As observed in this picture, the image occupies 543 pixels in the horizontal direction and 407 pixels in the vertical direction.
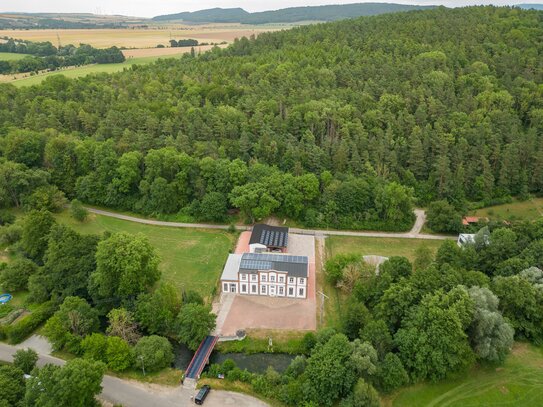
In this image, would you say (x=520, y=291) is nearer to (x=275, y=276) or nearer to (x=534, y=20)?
(x=275, y=276)

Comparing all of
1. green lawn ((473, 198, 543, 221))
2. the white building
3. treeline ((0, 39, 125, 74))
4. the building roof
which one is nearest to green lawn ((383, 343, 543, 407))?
the white building

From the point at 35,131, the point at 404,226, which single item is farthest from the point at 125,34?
the point at 404,226

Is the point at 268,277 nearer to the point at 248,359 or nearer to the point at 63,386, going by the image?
the point at 248,359

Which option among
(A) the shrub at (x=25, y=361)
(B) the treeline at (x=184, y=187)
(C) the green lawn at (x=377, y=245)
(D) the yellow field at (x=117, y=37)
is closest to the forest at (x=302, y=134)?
(B) the treeline at (x=184, y=187)

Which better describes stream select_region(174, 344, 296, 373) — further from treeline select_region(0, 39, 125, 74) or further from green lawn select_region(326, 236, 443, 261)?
treeline select_region(0, 39, 125, 74)

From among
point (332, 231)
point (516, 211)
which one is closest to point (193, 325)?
point (332, 231)

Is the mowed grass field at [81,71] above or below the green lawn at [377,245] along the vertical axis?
above

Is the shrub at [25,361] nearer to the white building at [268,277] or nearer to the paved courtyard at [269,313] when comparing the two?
the paved courtyard at [269,313]
